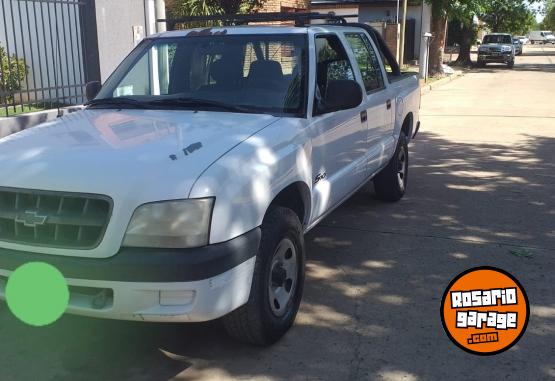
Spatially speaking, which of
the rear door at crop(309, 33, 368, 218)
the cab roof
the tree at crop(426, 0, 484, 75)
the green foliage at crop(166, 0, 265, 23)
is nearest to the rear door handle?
the rear door at crop(309, 33, 368, 218)

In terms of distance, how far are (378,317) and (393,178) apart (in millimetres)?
2698

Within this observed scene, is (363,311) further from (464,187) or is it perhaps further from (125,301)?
(464,187)

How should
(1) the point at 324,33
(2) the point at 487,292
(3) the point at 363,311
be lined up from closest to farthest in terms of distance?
1. (2) the point at 487,292
2. (3) the point at 363,311
3. (1) the point at 324,33

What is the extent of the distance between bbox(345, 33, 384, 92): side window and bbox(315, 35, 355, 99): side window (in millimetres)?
294

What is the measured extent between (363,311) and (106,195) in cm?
200

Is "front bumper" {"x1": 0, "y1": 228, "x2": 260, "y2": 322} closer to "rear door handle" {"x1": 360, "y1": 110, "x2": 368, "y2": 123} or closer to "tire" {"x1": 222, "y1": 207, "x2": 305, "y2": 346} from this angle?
"tire" {"x1": 222, "y1": 207, "x2": 305, "y2": 346}

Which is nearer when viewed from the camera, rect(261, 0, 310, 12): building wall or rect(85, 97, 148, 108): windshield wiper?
rect(85, 97, 148, 108): windshield wiper

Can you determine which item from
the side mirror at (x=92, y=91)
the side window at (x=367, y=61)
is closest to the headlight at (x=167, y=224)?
the side mirror at (x=92, y=91)

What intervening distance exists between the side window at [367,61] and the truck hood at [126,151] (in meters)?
1.70

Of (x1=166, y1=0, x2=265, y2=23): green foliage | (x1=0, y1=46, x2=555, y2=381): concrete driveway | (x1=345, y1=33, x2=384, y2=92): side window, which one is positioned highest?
(x1=166, y1=0, x2=265, y2=23): green foliage

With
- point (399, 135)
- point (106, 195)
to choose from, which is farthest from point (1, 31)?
point (106, 195)

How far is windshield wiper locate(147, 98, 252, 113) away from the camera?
407 cm

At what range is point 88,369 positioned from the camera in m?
3.40

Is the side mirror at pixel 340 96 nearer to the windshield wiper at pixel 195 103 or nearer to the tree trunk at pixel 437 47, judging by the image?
the windshield wiper at pixel 195 103
